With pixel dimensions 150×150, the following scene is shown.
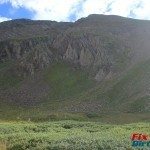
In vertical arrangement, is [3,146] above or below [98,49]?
below

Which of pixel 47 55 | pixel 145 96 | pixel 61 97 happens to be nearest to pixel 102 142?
pixel 145 96

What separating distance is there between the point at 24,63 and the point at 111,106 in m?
69.1

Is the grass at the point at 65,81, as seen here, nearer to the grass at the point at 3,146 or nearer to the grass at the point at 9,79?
the grass at the point at 9,79

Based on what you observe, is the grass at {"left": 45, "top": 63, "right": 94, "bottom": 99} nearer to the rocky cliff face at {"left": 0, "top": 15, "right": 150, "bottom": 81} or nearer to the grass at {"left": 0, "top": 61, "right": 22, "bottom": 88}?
the rocky cliff face at {"left": 0, "top": 15, "right": 150, "bottom": 81}

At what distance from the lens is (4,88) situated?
180875 millimetres

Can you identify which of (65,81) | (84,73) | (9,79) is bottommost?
(65,81)

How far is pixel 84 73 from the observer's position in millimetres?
172375

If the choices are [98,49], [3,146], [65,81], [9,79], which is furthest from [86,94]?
[3,146]

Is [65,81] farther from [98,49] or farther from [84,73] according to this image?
[98,49]

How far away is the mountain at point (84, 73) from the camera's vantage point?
137625mm

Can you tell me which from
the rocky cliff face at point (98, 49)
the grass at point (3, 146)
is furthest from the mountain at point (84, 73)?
the grass at point (3, 146)

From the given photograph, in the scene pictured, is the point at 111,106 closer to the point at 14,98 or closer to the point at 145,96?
the point at 145,96

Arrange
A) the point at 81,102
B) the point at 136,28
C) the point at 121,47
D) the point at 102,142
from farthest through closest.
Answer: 1. the point at 136,28
2. the point at 121,47
3. the point at 81,102
4. the point at 102,142

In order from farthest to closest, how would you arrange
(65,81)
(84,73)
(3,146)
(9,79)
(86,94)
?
(9,79) → (84,73) → (65,81) → (86,94) → (3,146)
